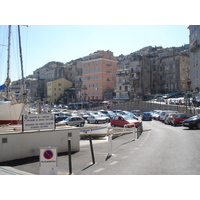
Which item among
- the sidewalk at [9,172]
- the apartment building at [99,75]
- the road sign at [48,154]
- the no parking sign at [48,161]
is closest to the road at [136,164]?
the sidewalk at [9,172]

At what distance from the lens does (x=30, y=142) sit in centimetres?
1090

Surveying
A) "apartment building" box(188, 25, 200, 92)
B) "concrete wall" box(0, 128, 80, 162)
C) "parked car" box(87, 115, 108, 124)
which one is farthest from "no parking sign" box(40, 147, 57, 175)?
"apartment building" box(188, 25, 200, 92)

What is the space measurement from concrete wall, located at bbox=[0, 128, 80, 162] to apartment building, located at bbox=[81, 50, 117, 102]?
7905cm

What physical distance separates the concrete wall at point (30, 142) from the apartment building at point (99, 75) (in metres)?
79.0

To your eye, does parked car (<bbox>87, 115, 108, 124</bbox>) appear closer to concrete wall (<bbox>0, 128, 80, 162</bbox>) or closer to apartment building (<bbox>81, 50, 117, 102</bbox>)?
concrete wall (<bbox>0, 128, 80, 162</bbox>)

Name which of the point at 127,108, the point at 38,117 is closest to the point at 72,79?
the point at 127,108

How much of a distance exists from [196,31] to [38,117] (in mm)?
52396

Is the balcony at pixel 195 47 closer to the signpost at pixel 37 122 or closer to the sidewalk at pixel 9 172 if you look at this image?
the signpost at pixel 37 122

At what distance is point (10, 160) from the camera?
1024 centimetres

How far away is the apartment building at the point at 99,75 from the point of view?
9331 cm

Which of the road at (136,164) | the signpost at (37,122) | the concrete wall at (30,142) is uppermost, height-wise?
the signpost at (37,122)

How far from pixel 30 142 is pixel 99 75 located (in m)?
83.5

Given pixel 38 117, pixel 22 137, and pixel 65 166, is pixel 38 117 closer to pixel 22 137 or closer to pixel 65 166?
pixel 22 137
